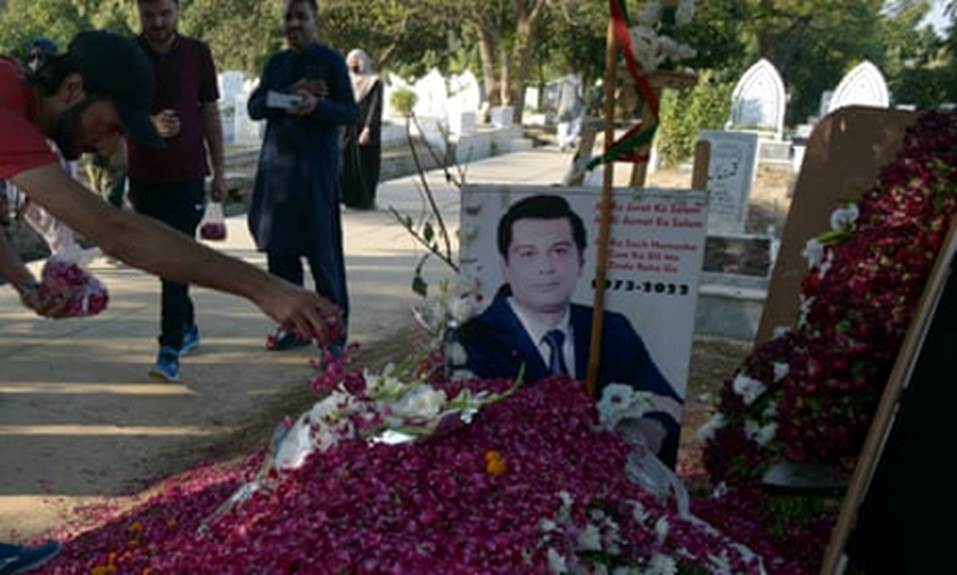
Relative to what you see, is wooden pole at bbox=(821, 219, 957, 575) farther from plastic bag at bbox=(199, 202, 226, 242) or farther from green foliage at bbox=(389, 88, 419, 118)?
green foliage at bbox=(389, 88, 419, 118)

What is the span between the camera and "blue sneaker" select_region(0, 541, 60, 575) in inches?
93.0

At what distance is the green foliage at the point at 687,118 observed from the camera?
45.4 ft

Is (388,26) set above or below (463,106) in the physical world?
above

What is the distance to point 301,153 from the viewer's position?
444 centimetres

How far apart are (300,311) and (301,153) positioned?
276cm

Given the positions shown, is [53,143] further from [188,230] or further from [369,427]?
[188,230]

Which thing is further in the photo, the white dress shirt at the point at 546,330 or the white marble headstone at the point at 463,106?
the white marble headstone at the point at 463,106

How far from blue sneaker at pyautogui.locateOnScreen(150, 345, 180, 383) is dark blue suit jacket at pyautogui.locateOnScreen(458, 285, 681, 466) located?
76.1 inches

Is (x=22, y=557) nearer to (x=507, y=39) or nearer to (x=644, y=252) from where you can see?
(x=644, y=252)

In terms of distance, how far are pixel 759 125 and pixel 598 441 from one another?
1446cm

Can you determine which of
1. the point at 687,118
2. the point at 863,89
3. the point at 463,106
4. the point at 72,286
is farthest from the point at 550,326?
the point at 463,106

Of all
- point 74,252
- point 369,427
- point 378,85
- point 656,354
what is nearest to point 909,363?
point 656,354

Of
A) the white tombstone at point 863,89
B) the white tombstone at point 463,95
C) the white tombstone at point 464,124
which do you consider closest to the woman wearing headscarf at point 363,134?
the white tombstone at point 863,89

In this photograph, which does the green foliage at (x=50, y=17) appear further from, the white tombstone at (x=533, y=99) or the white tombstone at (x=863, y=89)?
the white tombstone at (x=863, y=89)
